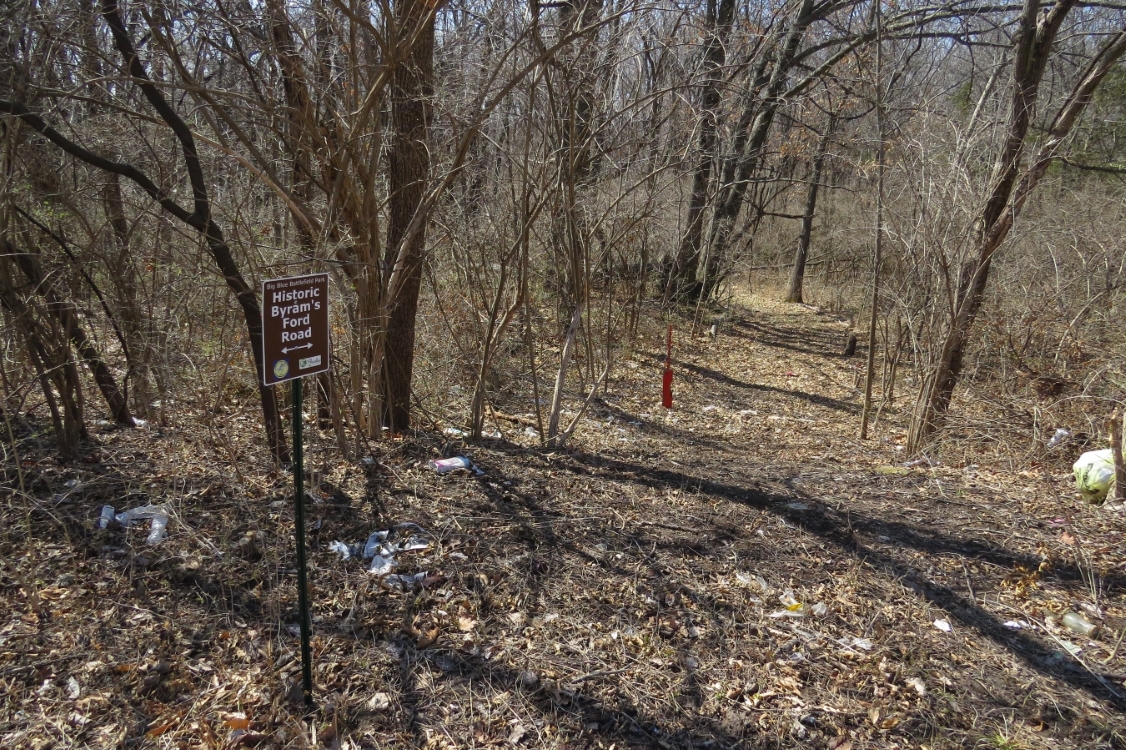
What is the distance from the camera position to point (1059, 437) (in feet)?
19.7

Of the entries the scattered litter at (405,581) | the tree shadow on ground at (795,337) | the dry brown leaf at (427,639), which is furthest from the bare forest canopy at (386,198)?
the tree shadow on ground at (795,337)

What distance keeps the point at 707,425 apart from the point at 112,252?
20.4ft

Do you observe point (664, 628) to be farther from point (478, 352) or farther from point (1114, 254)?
point (1114, 254)

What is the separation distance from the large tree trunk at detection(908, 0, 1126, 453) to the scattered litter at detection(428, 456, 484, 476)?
15.0 feet

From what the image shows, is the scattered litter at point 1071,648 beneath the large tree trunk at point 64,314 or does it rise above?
beneath

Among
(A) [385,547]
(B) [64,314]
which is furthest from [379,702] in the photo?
(B) [64,314]

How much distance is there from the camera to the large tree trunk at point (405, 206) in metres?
5.05

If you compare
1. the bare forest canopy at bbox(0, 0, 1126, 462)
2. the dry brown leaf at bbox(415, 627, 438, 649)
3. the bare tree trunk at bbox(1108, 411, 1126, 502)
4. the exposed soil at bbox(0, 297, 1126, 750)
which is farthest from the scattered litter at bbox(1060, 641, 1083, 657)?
the dry brown leaf at bbox(415, 627, 438, 649)

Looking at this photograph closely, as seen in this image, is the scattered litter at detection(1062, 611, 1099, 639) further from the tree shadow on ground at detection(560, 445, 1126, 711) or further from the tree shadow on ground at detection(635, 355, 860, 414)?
the tree shadow on ground at detection(635, 355, 860, 414)

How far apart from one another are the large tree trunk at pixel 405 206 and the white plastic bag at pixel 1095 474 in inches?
204

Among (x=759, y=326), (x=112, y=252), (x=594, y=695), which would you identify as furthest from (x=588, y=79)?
(x=759, y=326)

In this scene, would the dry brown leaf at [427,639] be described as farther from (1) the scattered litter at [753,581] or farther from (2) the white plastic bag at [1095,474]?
(2) the white plastic bag at [1095,474]

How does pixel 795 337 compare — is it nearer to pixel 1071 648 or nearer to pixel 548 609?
pixel 1071 648

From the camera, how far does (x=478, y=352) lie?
6836 mm
